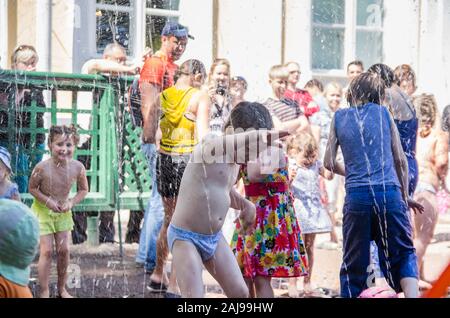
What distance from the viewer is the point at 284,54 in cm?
787

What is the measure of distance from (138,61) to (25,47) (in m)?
0.99

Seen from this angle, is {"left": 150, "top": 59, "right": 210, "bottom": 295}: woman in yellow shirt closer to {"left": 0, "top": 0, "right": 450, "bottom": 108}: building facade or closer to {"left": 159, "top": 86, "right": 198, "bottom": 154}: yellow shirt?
{"left": 159, "top": 86, "right": 198, "bottom": 154}: yellow shirt

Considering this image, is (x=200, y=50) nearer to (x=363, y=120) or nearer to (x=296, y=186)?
(x=296, y=186)

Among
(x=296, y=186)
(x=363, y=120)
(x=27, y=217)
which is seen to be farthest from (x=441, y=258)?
(x=27, y=217)

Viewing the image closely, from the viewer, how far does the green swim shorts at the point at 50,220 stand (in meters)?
4.65

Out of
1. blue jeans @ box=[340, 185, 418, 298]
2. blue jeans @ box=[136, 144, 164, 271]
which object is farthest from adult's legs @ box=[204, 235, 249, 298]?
blue jeans @ box=[136, 144, 164, 271]

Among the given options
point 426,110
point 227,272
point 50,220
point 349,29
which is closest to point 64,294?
point 50,220

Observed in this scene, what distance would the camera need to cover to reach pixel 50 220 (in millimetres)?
4668

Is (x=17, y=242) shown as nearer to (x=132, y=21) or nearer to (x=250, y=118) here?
(x=250, y=118)

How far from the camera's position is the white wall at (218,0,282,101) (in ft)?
25.0

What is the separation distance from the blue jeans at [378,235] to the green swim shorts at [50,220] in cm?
130

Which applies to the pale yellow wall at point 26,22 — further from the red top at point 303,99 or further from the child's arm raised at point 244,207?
the child's arm raised at point 244,207

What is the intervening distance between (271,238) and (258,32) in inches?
148

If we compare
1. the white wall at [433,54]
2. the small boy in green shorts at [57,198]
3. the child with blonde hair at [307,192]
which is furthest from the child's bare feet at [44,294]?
the white wall at [433,54]
